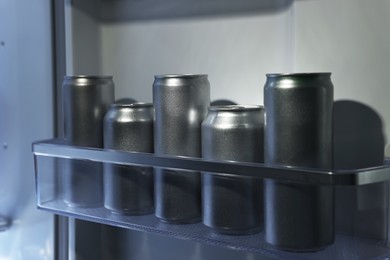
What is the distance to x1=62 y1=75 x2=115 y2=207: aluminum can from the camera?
1.05 meters

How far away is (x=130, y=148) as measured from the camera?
99cm

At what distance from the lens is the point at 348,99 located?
90 cm

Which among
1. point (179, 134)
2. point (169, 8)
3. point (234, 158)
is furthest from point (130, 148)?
point (169, 8)

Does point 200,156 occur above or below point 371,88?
below

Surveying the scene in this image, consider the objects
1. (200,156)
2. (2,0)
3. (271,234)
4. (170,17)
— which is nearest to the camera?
(271,234)

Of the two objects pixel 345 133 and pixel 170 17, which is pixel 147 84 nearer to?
pixel 170 17

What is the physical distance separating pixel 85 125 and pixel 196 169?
292mm

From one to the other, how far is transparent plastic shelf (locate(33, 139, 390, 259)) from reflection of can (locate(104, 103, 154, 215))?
0.02m

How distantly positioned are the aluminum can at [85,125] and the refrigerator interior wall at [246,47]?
164 millimetres

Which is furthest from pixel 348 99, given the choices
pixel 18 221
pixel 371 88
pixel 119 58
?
pixel 18 221

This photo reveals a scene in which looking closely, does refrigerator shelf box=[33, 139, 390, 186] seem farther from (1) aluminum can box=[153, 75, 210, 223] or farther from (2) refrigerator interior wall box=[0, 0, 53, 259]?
(2) refrigerator interior wall box=[0, 0, 53, 259]

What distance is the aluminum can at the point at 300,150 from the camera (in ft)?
2.54

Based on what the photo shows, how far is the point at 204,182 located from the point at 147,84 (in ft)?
1.25

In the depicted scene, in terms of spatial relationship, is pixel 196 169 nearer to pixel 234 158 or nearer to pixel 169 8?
pixel 234 158
